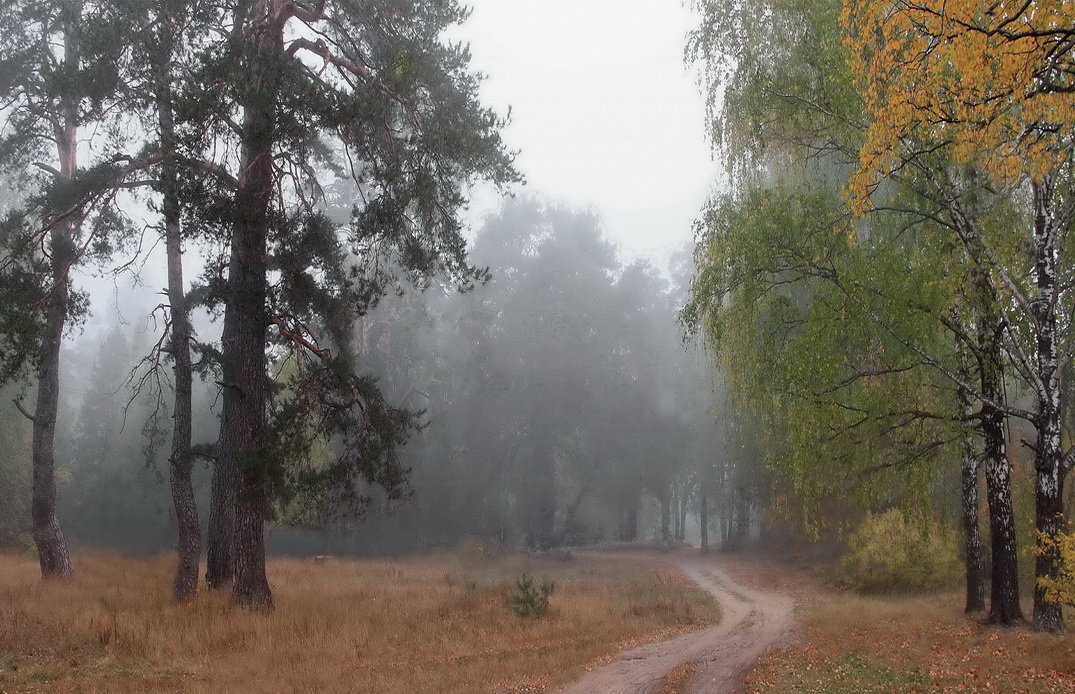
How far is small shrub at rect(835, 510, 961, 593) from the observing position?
64.2 ft

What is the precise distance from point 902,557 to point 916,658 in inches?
452

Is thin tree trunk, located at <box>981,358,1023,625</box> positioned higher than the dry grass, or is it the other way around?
thin tree trunk, located at <box>981,358,1023,625</box>

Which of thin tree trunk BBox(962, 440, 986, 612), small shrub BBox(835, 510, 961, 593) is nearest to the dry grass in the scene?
thin tree trunk BBox(962, 440, 986, 612)

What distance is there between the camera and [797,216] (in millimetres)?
11836

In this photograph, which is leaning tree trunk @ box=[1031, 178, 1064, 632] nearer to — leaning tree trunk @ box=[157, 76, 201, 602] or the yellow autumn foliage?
the yellow autumn foliage

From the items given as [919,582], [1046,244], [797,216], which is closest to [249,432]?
[797,216]

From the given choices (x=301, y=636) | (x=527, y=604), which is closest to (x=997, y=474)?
(x=527, y=604)

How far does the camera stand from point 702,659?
11.1 m

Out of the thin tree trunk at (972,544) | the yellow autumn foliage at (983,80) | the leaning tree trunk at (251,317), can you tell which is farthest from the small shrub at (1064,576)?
the leaning tree trunk at (251,317)

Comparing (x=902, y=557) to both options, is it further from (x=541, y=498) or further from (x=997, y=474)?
(x=541, y=498)

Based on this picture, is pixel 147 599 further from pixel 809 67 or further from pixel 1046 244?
pixel 1046 244

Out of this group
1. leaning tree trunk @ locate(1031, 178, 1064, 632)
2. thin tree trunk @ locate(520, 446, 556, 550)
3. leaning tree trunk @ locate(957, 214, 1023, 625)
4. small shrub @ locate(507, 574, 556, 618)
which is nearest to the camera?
leaning tree trunk @ locate(1031, 178, 1064, 632)

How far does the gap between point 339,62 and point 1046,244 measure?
1160cm

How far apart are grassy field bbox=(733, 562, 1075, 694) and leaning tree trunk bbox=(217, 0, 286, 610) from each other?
27.4 ft
